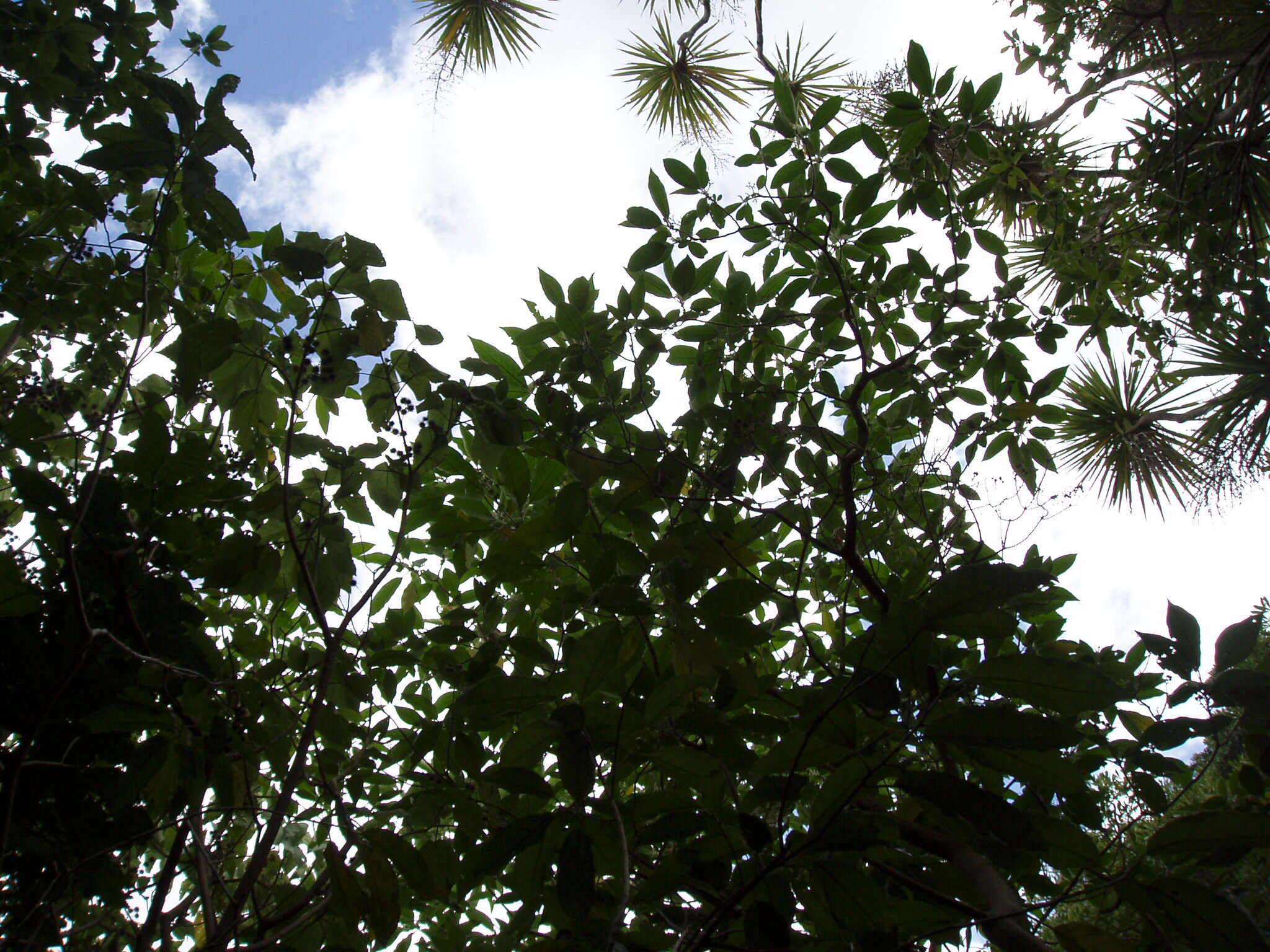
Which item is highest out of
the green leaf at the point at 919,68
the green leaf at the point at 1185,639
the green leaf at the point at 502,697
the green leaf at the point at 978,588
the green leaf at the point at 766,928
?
the green leaf at the point at 919,68

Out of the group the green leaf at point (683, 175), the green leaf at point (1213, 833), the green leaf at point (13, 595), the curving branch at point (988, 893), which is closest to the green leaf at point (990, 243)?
the green leaf at point (683, 175)

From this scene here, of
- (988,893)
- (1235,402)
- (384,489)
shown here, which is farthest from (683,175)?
(1235,402)

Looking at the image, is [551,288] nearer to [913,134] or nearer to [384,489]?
[384,489]

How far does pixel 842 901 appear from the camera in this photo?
87 cm

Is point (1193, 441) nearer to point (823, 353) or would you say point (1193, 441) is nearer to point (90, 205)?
point (823, 353)

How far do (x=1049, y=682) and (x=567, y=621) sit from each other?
93 cm

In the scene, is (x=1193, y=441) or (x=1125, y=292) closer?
(x=1125, y=292)

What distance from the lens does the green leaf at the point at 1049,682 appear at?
692 mm

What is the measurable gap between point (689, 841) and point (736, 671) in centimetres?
32

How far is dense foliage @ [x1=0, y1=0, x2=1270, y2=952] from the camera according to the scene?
2.90 ft

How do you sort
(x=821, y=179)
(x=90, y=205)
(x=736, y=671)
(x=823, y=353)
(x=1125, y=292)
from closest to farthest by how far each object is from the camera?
(x=736, y=671) < (x=90, y=205) < (x=821, y=179) < (x=823, y=353) < (x=1125, y=292)

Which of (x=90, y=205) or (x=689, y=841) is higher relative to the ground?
(x=90, y=205)

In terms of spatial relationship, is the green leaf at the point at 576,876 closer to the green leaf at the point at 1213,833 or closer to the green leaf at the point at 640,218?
the green leaf at the point at 1213,833

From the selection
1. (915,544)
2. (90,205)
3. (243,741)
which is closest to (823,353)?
(915,544)
